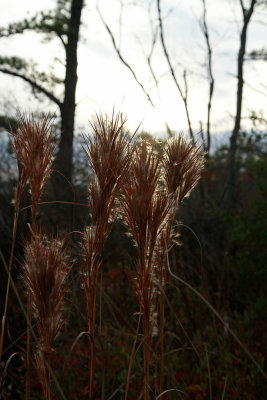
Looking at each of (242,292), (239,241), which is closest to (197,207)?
(239,241)

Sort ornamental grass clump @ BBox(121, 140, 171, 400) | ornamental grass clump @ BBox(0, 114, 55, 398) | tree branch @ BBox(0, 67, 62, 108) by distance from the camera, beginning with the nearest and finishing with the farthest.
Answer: ornamental grass clump @ BBox(121, 140, 171, 400), ornamental grass clump @ BBox(0, 114, 55, 398), tree branch @ BBox(0, 67, 62, 108)

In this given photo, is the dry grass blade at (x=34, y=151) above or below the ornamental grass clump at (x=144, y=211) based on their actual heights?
above

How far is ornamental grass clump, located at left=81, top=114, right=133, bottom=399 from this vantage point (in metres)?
1.35

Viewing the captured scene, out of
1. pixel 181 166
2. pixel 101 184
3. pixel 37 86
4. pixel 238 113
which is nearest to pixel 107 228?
pixel 101 184

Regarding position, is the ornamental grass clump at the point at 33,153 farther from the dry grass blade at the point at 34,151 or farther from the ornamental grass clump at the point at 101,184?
the ornamental grass clump at the point at 101,184

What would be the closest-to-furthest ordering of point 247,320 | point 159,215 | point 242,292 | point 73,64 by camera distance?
point 159,215
point 247,320
point 242,292
point 73,64

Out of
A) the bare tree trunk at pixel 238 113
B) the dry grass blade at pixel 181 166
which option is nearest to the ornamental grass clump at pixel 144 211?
the dry grass blade at pixel 181 166

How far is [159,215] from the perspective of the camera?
4.39 ft

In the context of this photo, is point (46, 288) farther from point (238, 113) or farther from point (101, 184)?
point (238, 113)

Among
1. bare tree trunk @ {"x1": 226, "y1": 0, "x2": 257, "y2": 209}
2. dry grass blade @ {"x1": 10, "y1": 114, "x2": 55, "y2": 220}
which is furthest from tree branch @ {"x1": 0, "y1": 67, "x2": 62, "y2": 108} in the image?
dry grass blade @ {"x1": 10, "y1": 114, "x2": 55, "y2": 220}

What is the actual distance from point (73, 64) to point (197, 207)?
5841 millimetres

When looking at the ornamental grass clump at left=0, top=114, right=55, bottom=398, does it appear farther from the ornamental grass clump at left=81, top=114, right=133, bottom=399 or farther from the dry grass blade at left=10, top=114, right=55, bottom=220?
the ornamental grass clump at left=81, top=114, right=133, bottom=399

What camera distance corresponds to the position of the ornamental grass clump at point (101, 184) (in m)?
1.35

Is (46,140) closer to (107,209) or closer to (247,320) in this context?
(107,209)
